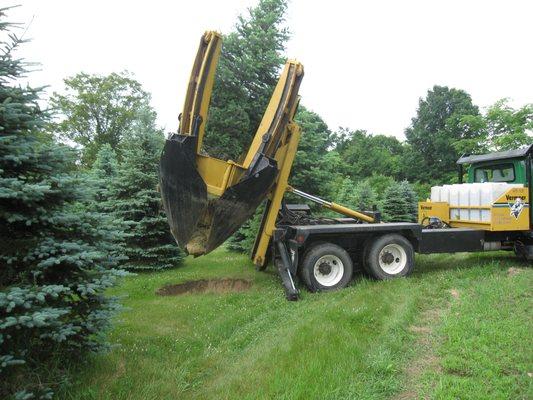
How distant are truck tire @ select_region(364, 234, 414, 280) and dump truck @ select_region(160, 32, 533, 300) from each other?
0.02m

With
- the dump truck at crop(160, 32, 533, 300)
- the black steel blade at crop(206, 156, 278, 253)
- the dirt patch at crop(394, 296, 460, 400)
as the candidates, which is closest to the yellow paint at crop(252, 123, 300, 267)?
the dump truck at crop(160, 32, 533, 300)

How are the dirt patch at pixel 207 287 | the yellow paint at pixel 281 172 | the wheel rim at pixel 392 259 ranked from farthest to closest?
the wheel rim at pixel 392 259
the dirt patch at pixel 207 287
the yellow paint at pixel 281 172

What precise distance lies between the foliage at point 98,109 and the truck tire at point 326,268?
103 ft

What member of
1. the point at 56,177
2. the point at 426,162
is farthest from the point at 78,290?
the point at 426,162

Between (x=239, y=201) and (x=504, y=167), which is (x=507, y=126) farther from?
(x=239, y=201)

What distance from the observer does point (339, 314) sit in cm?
533

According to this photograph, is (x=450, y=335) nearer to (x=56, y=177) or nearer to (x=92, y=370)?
(x=92, y=370)

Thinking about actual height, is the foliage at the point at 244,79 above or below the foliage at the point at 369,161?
below

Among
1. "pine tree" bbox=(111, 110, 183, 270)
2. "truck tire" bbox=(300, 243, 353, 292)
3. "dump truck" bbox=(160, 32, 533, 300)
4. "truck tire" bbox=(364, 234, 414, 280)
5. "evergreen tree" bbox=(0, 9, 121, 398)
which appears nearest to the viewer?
"evergreen tree" bbox=(0, 9, 121, 398)

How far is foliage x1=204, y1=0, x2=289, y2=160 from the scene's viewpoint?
1103cm

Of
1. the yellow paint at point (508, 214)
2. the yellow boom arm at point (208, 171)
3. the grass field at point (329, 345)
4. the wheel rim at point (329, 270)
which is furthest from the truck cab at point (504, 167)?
A: the yellow boom arm at point (208, 171)

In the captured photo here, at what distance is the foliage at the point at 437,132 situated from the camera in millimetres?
39500

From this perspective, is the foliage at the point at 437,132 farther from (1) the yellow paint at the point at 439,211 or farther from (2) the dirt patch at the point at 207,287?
(2) the dirt patch at the point at 207,287

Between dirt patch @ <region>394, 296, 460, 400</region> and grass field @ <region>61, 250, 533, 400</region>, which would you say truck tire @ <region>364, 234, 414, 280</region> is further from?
dirt patch @ <region>394, 296, 460, 400</region>
